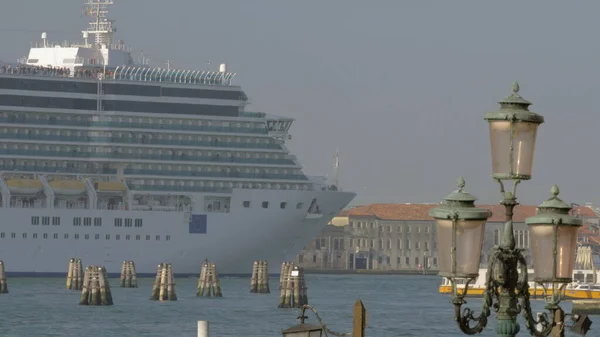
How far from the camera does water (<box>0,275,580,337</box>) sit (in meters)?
47.0

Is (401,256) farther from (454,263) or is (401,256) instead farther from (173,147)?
(454,263)

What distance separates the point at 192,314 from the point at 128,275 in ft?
56.1

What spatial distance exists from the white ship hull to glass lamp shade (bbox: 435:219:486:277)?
65054mm

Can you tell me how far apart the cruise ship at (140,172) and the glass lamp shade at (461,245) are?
2562 inches

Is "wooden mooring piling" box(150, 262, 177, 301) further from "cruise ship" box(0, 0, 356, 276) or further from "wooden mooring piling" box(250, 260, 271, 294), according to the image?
"cruise ship" box(0, 0, 356, 276)

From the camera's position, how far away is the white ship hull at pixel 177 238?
74625mm

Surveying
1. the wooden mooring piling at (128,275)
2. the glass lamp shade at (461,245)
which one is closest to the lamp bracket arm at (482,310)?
the glass lamp shade at (461,245)

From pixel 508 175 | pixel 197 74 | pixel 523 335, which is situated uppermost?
pixel 197 74

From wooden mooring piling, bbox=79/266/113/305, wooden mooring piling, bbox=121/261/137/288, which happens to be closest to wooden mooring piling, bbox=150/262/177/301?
wooden mooring piling, bbox=79/266/113/305

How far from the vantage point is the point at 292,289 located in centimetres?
5900

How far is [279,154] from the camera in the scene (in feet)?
266

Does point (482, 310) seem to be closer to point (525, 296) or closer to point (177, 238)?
point (525, 296)

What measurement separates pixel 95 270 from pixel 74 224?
58.4ft

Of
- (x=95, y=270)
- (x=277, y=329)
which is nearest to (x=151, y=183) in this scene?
(x=95, y=270)
